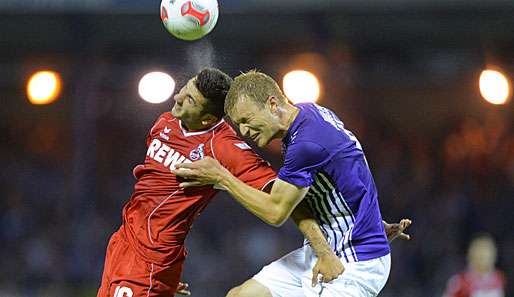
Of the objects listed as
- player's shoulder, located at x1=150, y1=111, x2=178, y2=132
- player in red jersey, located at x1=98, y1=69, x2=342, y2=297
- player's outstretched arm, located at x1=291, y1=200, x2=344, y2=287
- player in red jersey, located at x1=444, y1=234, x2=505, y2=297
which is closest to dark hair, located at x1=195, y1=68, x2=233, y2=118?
player in red jersey, located at x1=98, y1=69, x2=342, y2=297

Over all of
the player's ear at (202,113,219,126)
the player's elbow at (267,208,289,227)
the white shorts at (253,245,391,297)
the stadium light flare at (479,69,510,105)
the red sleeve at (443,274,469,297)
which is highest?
the stadium light flare at (479,69,510,105)

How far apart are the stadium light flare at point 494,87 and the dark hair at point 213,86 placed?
286 inches

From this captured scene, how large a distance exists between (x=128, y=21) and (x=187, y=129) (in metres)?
6.70

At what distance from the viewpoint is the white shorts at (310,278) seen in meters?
4.42

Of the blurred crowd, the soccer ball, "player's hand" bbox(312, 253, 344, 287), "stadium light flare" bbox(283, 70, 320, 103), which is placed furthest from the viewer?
"stadium light flare" bbox(283, 70, 320, 103)

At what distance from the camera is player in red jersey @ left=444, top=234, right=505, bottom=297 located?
9438 mm

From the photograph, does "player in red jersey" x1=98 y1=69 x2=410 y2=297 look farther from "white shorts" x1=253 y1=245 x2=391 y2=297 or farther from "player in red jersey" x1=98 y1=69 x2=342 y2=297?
"white shorts" x1=253 y1=245 x2=391 y2=297

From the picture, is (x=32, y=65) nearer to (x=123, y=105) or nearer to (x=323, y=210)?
(x=123, y=105)

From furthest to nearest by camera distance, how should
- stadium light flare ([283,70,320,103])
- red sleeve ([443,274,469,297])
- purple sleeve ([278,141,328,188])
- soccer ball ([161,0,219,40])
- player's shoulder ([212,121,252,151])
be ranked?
stadium light flare ([283,70,320,103]) < red sleeve ([443,274,469,297]) < soccer ball ([161,0,219,40]) < player's shoulder ([212,121,252,151]) < purple sleeve ([278,141,328,188])

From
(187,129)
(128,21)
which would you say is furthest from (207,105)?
(128,21)

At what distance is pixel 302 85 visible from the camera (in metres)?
11.1

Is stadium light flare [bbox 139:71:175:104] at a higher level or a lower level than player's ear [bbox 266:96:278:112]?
higher

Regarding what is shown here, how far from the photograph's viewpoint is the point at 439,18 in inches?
443

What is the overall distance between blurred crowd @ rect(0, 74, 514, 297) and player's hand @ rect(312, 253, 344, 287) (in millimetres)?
6111
